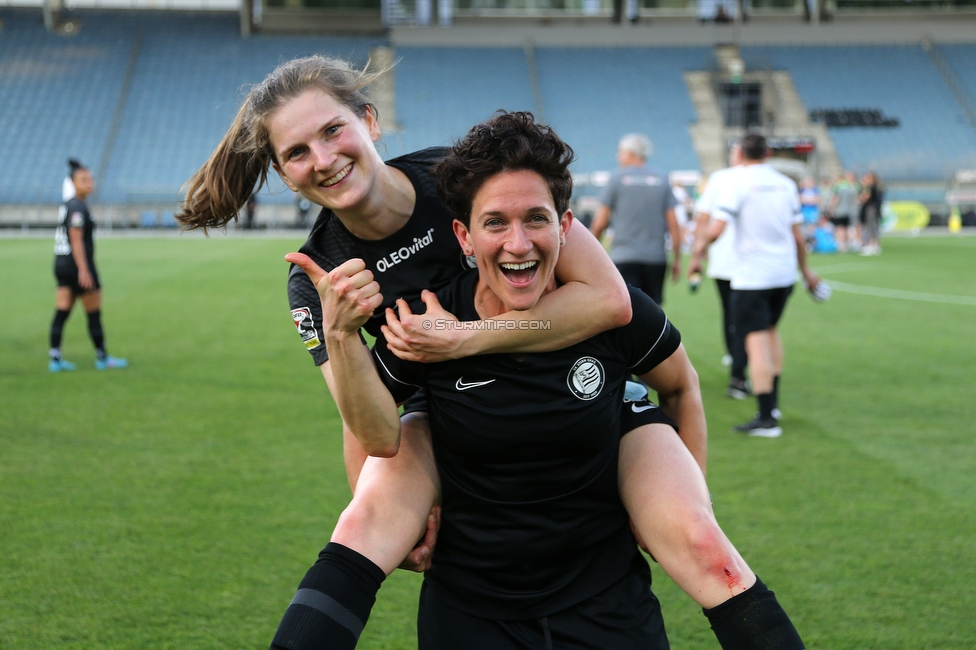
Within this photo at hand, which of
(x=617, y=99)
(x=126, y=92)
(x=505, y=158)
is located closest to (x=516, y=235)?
(x=505, y=158)

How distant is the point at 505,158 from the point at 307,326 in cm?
98

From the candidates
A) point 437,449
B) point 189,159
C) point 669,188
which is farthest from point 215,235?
point 437,449

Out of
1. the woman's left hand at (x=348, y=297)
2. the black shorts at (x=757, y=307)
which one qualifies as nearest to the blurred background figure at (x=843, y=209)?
the black shorts at (x=757, y=307)

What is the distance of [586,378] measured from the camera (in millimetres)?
2713

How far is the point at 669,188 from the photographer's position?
9180mm

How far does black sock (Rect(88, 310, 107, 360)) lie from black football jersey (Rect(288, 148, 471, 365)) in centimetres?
740

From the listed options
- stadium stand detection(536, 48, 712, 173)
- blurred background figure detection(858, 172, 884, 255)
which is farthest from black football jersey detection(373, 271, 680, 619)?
stadium stand detection(536, 48, 712, 173)

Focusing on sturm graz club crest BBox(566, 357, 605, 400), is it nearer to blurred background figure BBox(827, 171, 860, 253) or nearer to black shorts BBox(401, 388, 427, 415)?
black shorts BBox(401, 388, 427, 415)

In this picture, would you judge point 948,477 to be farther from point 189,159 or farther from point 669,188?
point 189,159

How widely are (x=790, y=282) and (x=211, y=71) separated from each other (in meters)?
38.3

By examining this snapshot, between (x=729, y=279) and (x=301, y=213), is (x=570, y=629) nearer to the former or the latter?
(x=729, y=279)

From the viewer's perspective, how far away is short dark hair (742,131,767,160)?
766cm

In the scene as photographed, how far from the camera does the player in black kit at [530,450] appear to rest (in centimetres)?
252

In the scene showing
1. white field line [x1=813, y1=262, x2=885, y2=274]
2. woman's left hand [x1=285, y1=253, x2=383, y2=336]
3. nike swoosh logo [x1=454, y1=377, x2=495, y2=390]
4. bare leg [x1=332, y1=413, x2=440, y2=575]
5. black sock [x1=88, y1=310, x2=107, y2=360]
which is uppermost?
woman's left hand [x1=285, y1=253, x2=383, y2=336]
